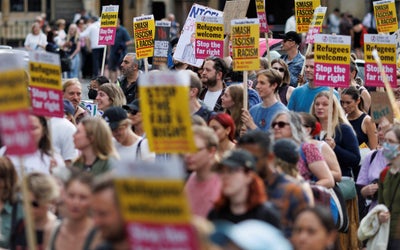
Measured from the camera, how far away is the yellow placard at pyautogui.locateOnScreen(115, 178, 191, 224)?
628 centimetres

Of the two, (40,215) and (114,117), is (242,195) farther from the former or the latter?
(114,117)

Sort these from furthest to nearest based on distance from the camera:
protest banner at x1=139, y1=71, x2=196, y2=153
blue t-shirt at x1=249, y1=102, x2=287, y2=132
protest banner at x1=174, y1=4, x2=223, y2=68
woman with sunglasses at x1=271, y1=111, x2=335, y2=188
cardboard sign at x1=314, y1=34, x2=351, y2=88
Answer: protest banner at x1=174, y1=4, x2=223, y2=68, cardboard sign at x1=314, y1=34, x2=351, y2=88, blue t-shirt at x1=249, y1=102, x2=287, y2=132, woman with sunglasses at x1=271, y1=111, x2=335, y2=188, protest banner at x1=139, y1=71, x2=196, y2=153

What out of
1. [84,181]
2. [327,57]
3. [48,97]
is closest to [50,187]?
[84,181]

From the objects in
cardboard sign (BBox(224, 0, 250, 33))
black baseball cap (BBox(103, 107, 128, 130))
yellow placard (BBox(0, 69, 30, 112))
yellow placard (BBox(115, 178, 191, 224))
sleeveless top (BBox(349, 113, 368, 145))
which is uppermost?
yellow placard (BBox(0, 69, 30, 112))

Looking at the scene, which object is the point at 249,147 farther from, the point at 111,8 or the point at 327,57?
the point at 111,8

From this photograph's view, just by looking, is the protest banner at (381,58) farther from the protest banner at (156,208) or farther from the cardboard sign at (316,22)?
the protest banner at (156,208)

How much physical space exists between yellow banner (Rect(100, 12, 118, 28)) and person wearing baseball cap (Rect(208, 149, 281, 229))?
10.1 meters

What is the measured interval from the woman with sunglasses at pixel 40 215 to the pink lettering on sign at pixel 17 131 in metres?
0.68

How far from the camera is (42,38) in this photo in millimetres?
32781

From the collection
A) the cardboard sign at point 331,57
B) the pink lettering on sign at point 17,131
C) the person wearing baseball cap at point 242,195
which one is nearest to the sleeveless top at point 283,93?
the cardboard sign at point 331,57

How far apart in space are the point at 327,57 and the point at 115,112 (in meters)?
2.82

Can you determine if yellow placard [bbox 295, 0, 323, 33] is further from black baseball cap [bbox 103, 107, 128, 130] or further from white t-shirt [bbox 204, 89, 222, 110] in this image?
black baseball cap [bbox 103, 107, 128, 130]

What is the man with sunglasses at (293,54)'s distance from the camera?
1663 cm

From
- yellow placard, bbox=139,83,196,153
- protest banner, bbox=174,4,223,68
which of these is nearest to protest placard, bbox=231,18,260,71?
protest banner, bbox=174,4,223,68
